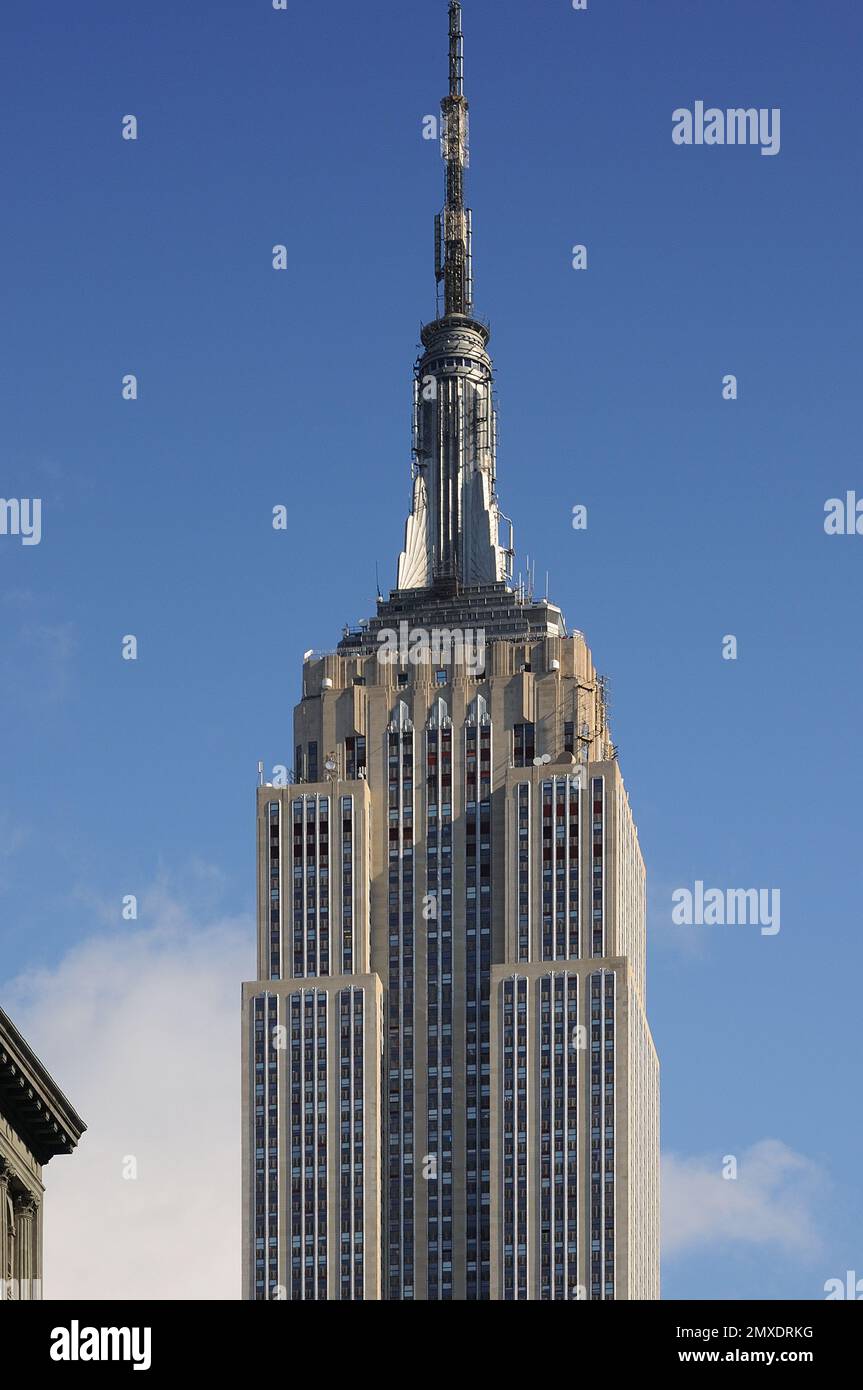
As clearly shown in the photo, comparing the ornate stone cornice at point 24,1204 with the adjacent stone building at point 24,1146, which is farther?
the ornate stone cornice at point 24,1204

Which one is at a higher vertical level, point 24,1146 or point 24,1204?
point 24,1146

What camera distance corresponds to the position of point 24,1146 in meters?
125

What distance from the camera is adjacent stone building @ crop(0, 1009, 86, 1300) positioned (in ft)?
392

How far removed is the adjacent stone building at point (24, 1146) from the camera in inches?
4702

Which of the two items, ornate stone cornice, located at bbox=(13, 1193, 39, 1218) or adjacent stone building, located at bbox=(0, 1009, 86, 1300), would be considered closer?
adjacent stone building, located at bbox=(0, 1009, 86, 1300)
